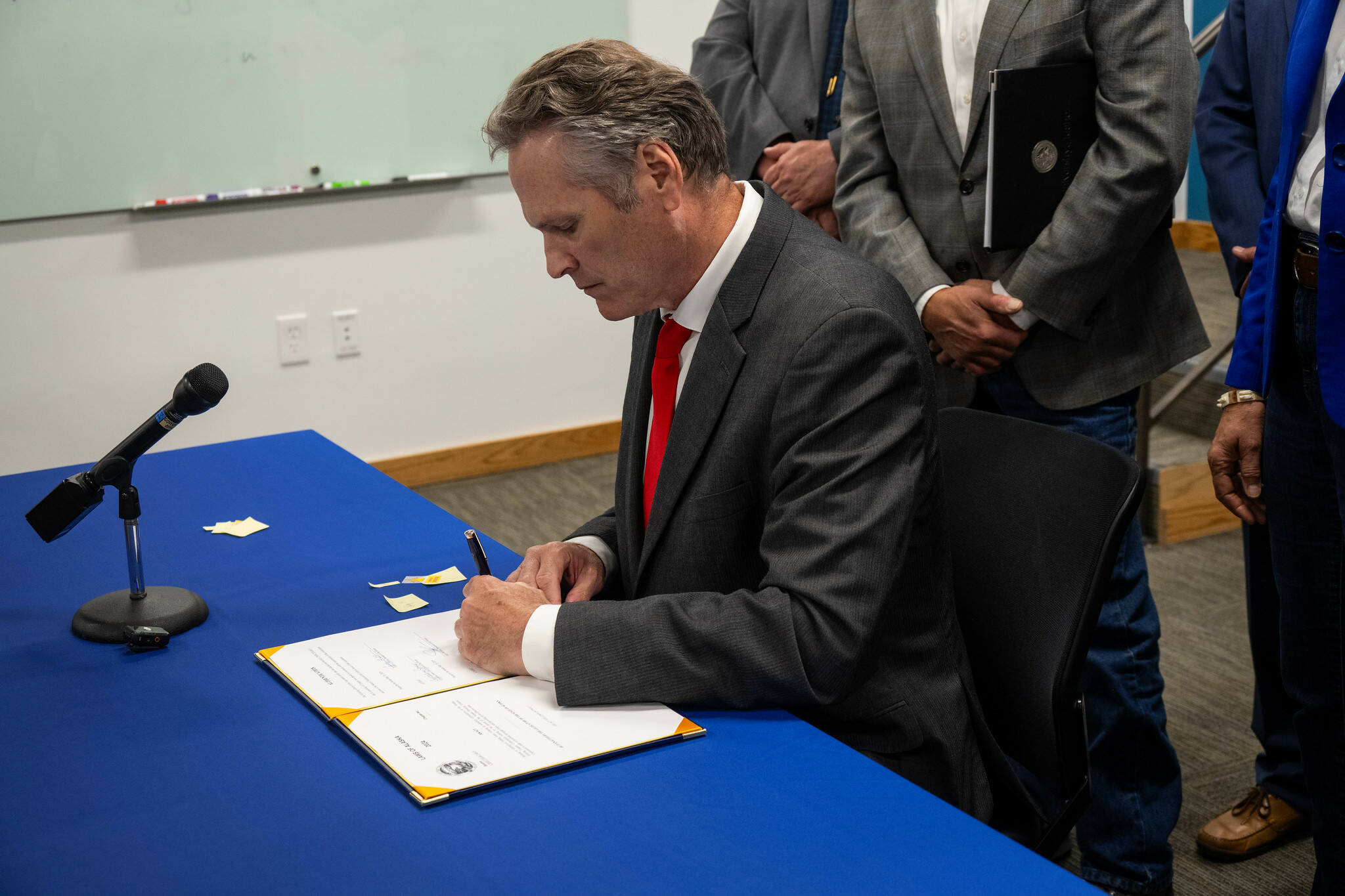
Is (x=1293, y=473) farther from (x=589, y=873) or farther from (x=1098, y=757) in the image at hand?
(x=589, y=873)

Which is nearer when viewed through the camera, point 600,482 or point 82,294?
point 82,294

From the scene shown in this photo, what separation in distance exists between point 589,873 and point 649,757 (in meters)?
0.19

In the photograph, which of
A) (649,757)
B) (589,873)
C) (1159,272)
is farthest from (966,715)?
(1159,272)

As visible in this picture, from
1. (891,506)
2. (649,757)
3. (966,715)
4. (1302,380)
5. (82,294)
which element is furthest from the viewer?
(82,294)

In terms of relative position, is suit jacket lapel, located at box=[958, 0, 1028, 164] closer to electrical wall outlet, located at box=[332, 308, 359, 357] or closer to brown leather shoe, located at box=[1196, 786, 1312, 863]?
brown leather shoe, located at box=[1196, 786, 1312, 863]

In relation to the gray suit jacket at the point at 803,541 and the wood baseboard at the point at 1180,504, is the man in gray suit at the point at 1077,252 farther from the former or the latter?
the wood baseboard at the point at 1180,504

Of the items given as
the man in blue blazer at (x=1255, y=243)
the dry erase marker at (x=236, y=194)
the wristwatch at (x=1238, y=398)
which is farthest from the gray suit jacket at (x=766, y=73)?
the dry erase marker at (x=236, y=194)

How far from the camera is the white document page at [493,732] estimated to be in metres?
1.10

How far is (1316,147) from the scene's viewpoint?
5.28 feet

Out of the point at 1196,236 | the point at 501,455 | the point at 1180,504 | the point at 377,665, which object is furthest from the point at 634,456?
the point at 1196,236

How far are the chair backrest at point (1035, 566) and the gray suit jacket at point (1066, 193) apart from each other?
20.9 inches

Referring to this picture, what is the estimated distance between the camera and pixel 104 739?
3.97 feet

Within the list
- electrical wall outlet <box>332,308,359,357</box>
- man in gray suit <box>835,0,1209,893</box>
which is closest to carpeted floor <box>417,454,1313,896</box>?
man in gray suit <box>835,0,1209,893</box>

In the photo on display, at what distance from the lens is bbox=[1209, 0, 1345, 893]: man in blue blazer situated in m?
1.53
